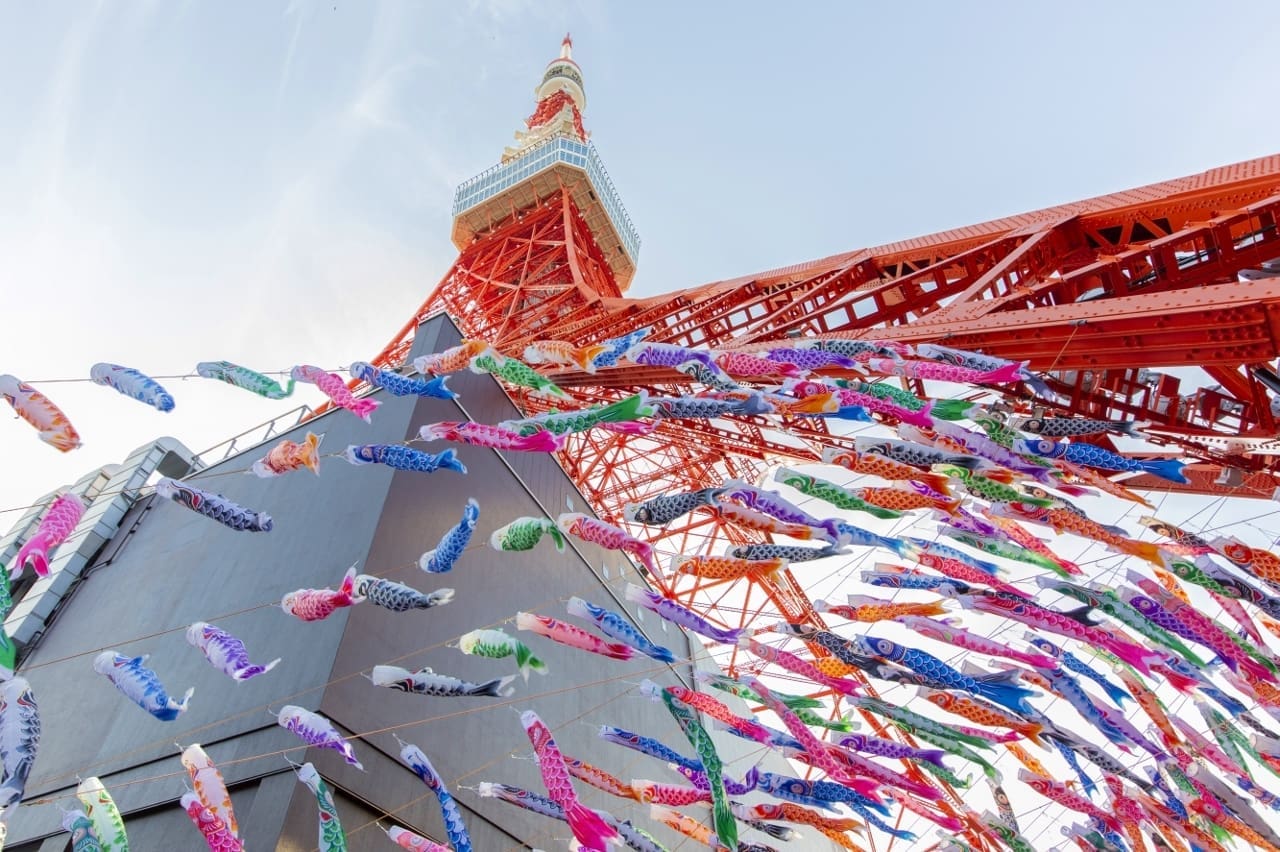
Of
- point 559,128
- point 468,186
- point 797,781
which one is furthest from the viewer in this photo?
point 559,128

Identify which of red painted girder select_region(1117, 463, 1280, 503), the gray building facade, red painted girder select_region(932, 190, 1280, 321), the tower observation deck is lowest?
red painted girder select_region(1117, 463, 1280, 503)

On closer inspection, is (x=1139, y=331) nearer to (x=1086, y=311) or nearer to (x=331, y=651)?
(x=1086, y=311)

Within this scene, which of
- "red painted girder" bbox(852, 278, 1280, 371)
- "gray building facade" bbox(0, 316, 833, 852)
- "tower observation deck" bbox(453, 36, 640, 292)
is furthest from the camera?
"tower observation deck" bbox(453, 36, 640, 292)

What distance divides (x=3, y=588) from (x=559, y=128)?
33.7 meters

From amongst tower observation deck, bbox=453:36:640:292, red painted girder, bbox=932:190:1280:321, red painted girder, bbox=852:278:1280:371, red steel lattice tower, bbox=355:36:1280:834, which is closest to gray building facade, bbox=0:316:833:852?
red steel lattice tower, bbox=355:36:1280:834


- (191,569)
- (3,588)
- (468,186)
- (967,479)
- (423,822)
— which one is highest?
(468,186)

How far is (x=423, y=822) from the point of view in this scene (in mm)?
8688

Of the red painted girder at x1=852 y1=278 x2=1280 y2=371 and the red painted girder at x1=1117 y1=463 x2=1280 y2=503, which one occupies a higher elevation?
the red painted girder at x1=852 y1=278 x2=1280 y2=371

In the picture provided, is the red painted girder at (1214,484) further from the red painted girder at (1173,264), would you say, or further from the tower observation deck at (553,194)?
the tower observation deck at (553,194)

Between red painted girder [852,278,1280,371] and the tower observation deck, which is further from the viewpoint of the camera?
the tower observation deck

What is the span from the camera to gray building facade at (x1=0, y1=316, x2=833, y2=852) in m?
8.22

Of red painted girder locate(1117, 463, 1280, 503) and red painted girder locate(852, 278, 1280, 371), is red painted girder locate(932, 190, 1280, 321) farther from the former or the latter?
red painted girder locate(1117, 463, 1280, 503)

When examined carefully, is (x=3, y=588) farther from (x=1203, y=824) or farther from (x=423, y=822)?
(x=1203, y=824)

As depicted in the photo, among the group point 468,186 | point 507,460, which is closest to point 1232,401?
point 507,460
